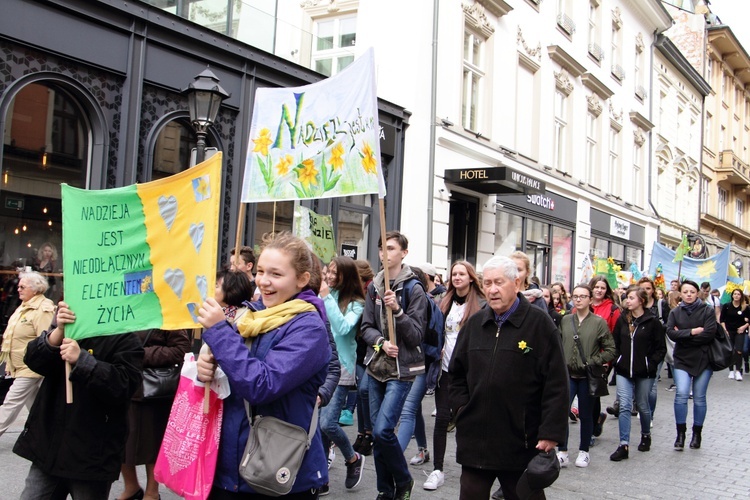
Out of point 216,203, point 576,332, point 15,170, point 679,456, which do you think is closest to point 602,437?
point 679,456

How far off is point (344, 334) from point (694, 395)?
14.9 ft

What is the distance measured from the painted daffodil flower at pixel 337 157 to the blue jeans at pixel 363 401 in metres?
2.07

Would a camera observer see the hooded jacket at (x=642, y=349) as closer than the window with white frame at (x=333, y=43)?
Yes

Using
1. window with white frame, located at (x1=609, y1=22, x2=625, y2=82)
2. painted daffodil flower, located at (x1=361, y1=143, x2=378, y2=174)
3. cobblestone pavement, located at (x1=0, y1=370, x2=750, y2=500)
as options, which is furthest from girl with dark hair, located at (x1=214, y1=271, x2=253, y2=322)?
window with white frame, located at (x1=609, y1=22, x2=625, y2=82)

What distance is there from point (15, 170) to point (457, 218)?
1104 centimetres

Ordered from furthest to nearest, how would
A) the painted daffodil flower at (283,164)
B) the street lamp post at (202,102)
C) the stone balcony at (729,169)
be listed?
1. the stone balcony at (729,169)
2. the street lamp post at (202,102)
3. the painted daffodil flower at (283,164)

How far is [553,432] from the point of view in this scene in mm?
3877

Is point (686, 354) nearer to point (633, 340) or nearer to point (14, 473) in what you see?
point (633, 340)

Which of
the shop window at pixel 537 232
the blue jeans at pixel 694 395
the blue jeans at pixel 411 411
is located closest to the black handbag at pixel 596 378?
the blue jeans at pixel 694 395

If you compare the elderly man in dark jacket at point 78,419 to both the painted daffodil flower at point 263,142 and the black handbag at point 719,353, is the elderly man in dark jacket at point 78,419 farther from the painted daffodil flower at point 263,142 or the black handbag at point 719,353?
the black handbag at point 719,353

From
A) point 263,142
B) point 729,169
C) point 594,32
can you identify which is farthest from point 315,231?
point 729,169

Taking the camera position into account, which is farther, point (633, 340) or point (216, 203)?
point (633, 340)

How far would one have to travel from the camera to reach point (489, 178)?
50.6 ft

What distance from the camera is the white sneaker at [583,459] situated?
7148 millimetres
